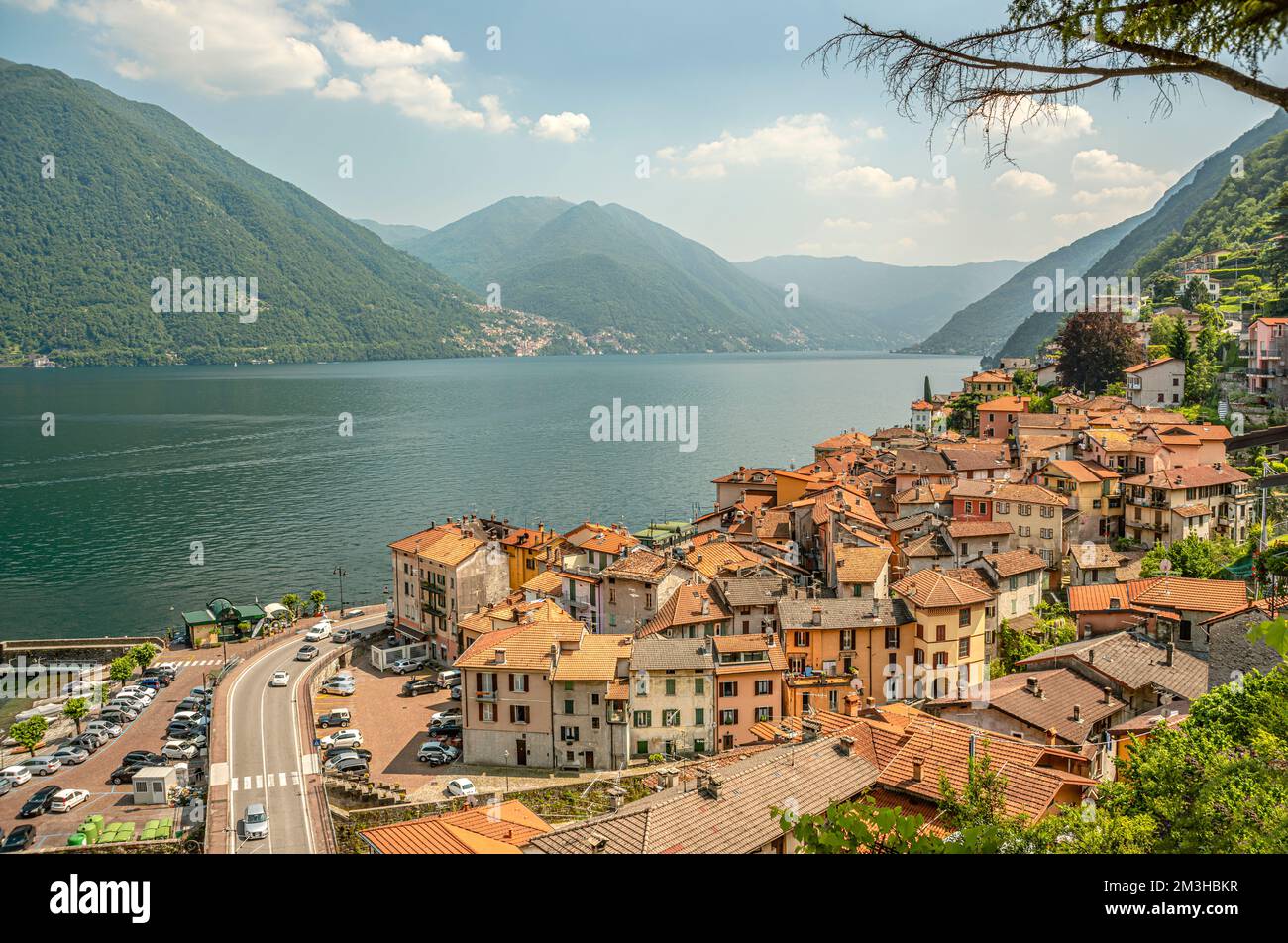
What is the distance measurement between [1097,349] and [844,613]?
163ft

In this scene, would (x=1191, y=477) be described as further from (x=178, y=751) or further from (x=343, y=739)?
(x=178, y=751)

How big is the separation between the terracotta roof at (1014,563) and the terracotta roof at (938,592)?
4.18 metres

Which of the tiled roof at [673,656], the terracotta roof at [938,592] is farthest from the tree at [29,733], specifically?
the terracotta roof at [938,592]

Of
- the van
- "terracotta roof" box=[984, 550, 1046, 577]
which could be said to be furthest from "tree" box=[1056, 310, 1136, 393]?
the van

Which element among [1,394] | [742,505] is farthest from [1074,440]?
[1,394]

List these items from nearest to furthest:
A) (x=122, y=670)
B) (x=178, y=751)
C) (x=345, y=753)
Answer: (x=345, y=753) < (x=178, y=751) < (x=122, y=670)

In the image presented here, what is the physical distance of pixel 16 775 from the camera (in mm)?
34656

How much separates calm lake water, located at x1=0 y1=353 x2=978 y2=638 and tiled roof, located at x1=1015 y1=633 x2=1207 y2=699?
4376 cm

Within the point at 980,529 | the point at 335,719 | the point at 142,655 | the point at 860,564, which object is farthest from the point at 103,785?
the point at 980,529

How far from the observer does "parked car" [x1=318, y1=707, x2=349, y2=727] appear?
1457 inches

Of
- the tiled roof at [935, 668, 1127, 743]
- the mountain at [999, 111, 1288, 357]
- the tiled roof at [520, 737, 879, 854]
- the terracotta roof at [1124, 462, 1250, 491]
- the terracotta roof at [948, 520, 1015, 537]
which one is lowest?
the tiled roof at [935, 668, 1127, 743]

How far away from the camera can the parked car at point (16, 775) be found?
3431cm

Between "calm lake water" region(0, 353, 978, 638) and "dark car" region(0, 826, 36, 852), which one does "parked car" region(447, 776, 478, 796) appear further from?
"calm lake water" region(0, 353, 978, 638)
